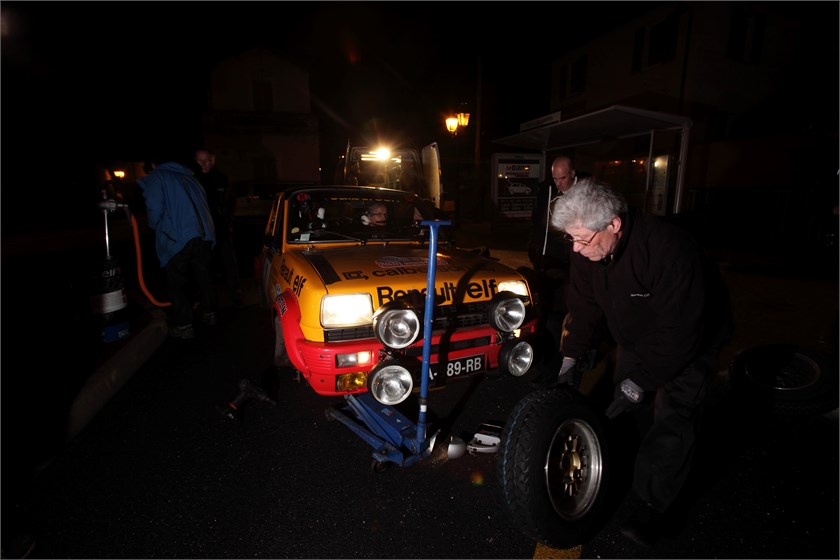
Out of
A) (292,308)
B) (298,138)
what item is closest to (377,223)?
(292,308)

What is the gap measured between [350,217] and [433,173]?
4.71 m

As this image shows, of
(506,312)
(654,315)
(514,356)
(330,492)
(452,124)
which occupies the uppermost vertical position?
(452,124)

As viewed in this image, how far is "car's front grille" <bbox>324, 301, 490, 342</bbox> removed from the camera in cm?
271

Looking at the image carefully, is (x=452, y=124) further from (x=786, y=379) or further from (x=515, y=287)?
(x=786, y=379)

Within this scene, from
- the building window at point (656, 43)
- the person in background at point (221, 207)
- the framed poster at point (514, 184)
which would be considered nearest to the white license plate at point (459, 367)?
the person in background at point (221, 207)

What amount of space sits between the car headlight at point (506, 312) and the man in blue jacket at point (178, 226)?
3.60 metres

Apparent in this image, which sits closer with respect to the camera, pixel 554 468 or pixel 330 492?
pixel 554 468

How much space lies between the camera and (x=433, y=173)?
8.85 m

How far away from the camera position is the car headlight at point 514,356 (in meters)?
2.84

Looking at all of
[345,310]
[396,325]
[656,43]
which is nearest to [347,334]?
[345,310]

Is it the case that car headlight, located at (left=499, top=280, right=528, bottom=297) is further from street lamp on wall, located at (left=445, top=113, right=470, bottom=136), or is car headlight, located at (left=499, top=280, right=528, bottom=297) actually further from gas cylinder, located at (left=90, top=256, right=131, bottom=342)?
street lamp on wall, located at (left=445, top=113, right=470, bottom=136)

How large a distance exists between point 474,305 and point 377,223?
1.74 metres

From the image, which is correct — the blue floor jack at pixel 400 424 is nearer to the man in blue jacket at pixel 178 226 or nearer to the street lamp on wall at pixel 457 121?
the man in blue jacket at pixel 178 226

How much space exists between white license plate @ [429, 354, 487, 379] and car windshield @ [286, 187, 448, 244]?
153 centimetres
